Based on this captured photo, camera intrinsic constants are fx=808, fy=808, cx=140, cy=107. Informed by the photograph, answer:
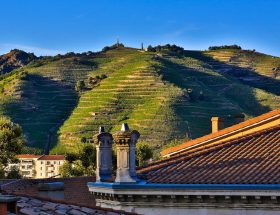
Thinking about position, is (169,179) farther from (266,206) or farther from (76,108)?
(76,108)

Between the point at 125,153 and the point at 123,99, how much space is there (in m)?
117

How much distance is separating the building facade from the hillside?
3144 millimetres

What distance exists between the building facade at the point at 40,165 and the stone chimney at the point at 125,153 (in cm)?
8664

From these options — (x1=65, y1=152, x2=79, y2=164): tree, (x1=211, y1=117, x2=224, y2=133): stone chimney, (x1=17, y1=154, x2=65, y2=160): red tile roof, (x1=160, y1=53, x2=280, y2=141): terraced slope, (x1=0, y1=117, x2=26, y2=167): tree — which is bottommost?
(x1=17, y1=154, x2=65, y2=160): red tile roof

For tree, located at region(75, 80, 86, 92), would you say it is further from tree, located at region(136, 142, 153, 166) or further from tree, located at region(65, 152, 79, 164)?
tree, located at region(136, 142, 153, 166)

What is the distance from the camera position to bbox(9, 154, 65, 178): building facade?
111312mm

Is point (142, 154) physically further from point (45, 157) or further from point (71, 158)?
point (45, 157)

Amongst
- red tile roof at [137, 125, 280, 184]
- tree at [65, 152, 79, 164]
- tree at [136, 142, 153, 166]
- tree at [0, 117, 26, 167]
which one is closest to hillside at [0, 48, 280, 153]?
tree at [65, 152, 79, 164]

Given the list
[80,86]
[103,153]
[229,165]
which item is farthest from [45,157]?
[229,165]

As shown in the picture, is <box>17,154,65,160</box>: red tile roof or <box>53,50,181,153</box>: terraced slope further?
<box>53,50,181,153</box>: terraced slope

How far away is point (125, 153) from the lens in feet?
72.7

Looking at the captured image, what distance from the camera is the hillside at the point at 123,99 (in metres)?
121

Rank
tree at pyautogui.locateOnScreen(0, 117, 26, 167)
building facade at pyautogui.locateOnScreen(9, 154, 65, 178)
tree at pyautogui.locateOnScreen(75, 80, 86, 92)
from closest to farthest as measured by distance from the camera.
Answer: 1. tree at pyautogui.locateOnScreen(0, 117, 26, 167)
2. building facade at pyautogui.locateOnScreen(9, 154, 65, 178)
3. tree at pyautogui.locateOnScreen(75, 80, 86, 92)

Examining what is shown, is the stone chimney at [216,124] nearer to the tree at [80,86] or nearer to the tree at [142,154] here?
the tree at [142,154]
